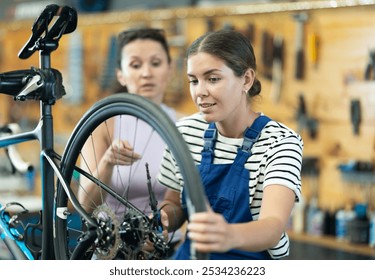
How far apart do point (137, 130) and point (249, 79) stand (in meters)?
0.68

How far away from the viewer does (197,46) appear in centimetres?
127

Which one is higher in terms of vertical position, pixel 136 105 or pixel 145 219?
pixel 136 105

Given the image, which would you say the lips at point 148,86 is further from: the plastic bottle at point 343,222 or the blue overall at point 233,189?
the plastic bottle at point 343,222

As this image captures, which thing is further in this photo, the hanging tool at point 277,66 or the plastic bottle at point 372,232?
the hanging tool at point 277,66

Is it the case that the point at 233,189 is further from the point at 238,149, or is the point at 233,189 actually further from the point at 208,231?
the point at 208,231

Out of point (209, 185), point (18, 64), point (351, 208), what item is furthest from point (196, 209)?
point (18, 64)

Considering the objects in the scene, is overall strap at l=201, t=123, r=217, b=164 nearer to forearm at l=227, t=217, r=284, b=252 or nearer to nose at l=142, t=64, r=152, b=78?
forearm at l=227, t=217, r=284, b=252

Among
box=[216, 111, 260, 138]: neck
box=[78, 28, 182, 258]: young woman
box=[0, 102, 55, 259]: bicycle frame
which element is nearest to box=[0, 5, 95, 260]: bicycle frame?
box=[0, 102, 55, 259]: bicycle frame

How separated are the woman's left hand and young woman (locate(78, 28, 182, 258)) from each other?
0.60 meters

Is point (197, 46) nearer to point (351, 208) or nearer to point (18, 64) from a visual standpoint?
point (351, 208)

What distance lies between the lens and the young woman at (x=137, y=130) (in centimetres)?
164

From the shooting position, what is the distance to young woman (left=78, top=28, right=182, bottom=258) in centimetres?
164

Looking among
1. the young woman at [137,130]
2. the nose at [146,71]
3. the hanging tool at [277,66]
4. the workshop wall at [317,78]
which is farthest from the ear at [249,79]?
the hanging tool at [277,66]
